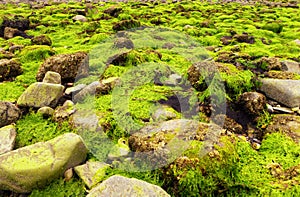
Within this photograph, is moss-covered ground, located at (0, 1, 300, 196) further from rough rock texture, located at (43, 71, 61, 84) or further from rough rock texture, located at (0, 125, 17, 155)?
rough rock texture, located at (43, 71, 61, 84)

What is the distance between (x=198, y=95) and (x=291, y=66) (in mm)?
3477

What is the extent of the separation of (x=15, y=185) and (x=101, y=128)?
184cm

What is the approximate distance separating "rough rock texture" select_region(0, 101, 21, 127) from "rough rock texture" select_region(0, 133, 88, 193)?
1344 millimetres

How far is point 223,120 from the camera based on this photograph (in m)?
6.11

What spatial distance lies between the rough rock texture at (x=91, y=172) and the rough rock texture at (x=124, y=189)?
2.05ft

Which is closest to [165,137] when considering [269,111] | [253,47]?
[269,111]

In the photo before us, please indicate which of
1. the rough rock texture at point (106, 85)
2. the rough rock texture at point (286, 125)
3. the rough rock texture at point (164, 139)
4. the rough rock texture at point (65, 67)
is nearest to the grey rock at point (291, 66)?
the rough rock texture at point (286, 125)

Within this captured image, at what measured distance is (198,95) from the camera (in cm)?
689

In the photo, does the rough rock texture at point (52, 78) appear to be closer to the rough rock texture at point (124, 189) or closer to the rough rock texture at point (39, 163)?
the rough rock texture at point (39, 163)

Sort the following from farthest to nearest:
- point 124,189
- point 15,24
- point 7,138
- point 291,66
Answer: point 15,24 → point 291,66 → point 7,138 → point 124,189

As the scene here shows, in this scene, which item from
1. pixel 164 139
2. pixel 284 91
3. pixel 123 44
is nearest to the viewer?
pixel 164 139

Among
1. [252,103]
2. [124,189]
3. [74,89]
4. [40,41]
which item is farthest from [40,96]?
[40,41]

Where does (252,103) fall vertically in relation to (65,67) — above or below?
below

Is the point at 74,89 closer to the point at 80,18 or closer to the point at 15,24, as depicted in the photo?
the point at 15,24
